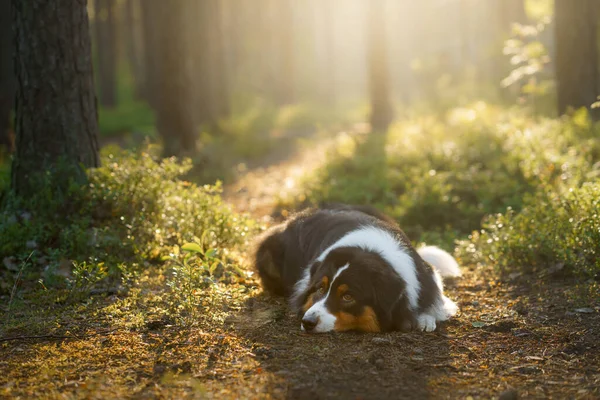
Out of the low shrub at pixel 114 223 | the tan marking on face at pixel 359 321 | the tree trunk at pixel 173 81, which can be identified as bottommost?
the tan marking on face at pixel 359 321

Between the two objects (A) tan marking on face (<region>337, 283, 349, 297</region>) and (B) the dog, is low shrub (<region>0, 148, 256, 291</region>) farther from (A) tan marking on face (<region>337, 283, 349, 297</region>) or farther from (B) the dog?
(A) tan marking on face (<region>337, 283, 349, 297</region>)

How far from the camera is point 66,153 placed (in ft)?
25.3

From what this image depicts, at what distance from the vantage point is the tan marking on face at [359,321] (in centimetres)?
511

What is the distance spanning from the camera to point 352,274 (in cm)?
519

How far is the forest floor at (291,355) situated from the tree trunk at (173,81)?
9.69 metres

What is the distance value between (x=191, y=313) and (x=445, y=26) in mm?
71279

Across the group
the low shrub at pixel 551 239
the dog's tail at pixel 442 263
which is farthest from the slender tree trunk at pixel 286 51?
the dog's tail at pixel 442 263

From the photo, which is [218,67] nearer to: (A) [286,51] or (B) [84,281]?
(A) [286,51]

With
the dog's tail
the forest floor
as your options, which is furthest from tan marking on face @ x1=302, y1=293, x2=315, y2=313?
the dog's tail

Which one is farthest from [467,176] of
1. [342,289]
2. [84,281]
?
[84,281]

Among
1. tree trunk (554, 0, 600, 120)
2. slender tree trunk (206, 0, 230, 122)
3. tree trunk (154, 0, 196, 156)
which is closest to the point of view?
tree trunk (554, 0, 600, 120)

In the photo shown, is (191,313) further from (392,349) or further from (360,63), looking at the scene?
(360,63)

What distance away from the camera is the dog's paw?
214 inches

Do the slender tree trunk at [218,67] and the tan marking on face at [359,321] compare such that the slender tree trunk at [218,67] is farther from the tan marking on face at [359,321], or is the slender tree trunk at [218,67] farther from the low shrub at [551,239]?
the tan marking on face at [359,321]
